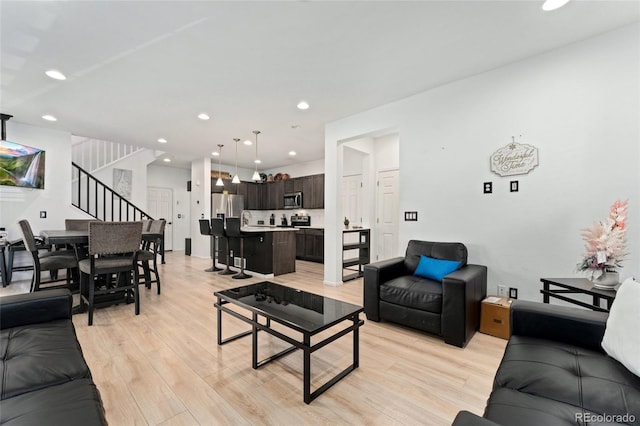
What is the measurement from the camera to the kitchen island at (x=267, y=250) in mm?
4996

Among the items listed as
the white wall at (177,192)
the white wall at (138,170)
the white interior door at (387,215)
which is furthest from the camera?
the white wall at (177,192)

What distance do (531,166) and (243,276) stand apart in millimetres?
4489

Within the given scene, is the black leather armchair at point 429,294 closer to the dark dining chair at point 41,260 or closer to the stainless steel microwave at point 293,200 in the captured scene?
the dark dining chair at point 41,260

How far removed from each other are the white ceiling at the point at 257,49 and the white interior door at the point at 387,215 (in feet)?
6.12

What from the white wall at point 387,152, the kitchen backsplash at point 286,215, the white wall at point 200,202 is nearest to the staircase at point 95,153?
the white wall at point 200,202

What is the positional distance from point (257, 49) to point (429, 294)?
9.29 ft

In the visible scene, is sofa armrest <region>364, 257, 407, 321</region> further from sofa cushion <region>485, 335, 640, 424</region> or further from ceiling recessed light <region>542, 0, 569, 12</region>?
ceiling recessed light <region>542, 0, 569, 12</region>

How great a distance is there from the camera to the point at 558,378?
44.9 inches

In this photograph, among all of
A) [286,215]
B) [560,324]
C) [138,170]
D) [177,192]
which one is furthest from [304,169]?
[560,324]

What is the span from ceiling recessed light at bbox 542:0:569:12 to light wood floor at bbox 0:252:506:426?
9.03ft

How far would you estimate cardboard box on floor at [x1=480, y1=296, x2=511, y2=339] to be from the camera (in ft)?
8.09

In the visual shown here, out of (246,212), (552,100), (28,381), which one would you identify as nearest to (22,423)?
(28,381)

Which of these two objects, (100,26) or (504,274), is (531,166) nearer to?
(504,274)

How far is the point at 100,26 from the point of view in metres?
2.20
